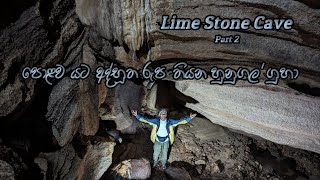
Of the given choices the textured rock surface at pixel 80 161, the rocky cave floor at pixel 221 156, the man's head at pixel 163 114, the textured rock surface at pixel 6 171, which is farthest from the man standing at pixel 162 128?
the textured rock surface at pixel 6 171

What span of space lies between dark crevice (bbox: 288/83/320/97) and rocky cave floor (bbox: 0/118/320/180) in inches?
101

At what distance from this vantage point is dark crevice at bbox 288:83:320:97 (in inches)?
256

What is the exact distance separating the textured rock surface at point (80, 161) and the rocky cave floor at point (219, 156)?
28cm

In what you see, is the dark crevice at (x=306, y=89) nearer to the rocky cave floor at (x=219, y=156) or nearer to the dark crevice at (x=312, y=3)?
the dark crevice at (x=312, y=3)

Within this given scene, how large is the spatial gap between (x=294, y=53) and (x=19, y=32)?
17.3 ft

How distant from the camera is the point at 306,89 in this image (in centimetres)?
662

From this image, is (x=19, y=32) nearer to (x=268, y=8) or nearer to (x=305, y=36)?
(x=268, y=8)

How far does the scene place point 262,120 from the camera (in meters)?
6.89

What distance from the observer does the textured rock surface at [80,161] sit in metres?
6.46

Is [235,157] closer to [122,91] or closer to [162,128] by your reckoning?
[162,128]

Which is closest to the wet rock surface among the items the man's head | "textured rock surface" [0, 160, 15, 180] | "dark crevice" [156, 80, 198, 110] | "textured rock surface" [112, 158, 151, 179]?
"textured rock surface" [0, 160, 15, 180]

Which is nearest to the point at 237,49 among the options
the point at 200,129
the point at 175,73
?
the point at 175,73

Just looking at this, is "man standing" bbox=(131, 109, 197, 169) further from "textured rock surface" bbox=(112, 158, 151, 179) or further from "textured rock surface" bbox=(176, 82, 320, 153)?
"textured rock surface" bbox=(176, 82, 320, 153)

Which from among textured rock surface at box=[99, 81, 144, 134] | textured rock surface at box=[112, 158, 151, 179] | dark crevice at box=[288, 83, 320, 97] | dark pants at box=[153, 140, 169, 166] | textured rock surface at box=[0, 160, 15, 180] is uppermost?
dark crevice at box=[288, 83, 320, 97]
